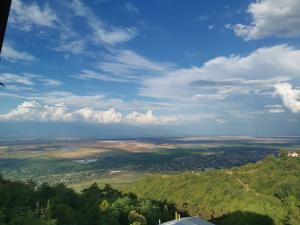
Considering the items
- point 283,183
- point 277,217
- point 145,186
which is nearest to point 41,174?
point 145,186

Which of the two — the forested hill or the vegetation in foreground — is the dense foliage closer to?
the vegetation in foreground

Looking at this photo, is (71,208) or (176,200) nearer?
(71,208)

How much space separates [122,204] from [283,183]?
141 feet

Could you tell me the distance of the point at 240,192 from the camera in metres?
84.2

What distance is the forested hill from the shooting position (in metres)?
64.9

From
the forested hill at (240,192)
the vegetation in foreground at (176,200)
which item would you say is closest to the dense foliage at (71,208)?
the vegetation in foreground at (176,200)

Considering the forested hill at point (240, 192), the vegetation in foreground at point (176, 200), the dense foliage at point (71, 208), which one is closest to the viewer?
the dense foliage at point (71, 208)

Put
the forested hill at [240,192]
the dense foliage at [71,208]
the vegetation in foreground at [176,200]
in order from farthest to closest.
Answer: the forested hill at [240,192], the vegetation in foreground at [176,200], the dense foliage at [71,208]

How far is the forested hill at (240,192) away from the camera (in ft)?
213

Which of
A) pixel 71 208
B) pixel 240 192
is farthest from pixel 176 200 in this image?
pixel 71 208

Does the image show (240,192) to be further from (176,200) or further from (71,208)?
(71,208)

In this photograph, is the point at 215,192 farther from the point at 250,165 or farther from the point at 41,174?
the point at 41,174

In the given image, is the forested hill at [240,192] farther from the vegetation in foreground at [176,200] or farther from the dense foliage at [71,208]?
the dense foliage at [71,208]

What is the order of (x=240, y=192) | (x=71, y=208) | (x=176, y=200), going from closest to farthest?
1. (x=71, y=208)
2. (x=240, y=192)
3. (x=176, y=200)
